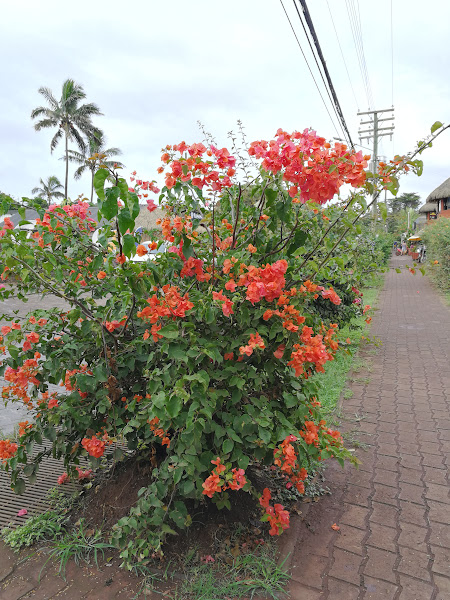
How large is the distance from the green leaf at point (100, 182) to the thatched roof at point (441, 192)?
35113 mm

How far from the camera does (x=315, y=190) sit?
1983mm

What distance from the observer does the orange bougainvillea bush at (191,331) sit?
193 cm

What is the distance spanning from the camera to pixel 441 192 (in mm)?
32844

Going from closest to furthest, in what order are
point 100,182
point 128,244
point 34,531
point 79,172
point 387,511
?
point 100,182, point 128,244, point 34,531, point 387,511, point 79,172

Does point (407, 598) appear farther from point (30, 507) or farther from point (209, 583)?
point (30, 507)

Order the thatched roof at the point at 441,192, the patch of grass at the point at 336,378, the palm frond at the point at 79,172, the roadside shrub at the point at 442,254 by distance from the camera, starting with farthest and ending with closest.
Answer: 1. the palm frond at the point at 79,172
2. the thatched roof at the point at 441,192
3. the roadside shrub at the point at 442,254
4. the patch of grass at the point at 336,378

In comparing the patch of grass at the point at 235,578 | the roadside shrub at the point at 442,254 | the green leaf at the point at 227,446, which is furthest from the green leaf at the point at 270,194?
the roadside shrub at the point at 442,254

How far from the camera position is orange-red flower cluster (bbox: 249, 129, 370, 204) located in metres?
1.90

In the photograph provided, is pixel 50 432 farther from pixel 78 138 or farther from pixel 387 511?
pixel 78 138

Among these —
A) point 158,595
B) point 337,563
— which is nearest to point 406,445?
point 337,563

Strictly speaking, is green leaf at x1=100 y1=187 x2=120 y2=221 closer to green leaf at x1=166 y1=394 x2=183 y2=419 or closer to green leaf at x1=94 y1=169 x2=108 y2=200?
green leaf at x1=94 y1=169 x2=108 y2=200

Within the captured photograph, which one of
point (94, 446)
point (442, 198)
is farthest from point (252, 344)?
point (442, 198)

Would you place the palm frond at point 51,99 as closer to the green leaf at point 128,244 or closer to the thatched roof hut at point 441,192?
the thatched roof hut at point 441,192

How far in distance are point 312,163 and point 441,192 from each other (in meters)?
35.3
